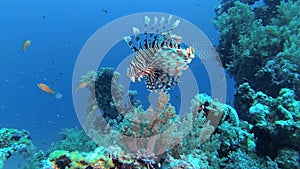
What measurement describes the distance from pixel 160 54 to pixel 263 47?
455 centimetres

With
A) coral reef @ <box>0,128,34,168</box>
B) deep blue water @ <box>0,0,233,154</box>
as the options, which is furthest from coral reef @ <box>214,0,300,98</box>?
deep blue water @ <box>0,0,233,154</box>

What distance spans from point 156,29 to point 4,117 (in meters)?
27.8

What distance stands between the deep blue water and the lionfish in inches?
1014

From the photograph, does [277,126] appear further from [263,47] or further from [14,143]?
[14,143]

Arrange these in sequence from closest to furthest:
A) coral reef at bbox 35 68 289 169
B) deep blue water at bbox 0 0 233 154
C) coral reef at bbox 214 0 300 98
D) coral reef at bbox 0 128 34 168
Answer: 1. coral reef at bbox 35 68 289 169
2. coral reef at bbox 0 128 34 168
3. coral reef at bbox 214 0 300 98
4. deep blue water at bbox 0 0 233 154

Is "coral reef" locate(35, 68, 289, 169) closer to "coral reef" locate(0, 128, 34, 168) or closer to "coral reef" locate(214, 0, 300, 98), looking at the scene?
"coral reef" locate(0, 128, 34, 168)

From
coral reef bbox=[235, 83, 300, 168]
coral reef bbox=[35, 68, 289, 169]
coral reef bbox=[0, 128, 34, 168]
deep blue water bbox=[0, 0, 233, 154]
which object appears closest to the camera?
coral reef bbox=[35, 68, 289, 169]

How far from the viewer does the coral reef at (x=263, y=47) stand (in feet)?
20.0

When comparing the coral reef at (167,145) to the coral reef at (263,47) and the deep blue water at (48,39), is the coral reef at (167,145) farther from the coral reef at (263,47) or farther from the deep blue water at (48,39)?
the deep blue water at (48,39)

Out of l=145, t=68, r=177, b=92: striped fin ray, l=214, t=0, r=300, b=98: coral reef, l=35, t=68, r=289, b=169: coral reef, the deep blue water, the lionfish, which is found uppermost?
the deep blue water

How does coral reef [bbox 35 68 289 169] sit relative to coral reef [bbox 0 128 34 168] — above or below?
below

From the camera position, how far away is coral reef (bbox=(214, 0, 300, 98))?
20.0 ft

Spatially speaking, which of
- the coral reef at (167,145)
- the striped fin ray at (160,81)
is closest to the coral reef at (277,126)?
the coral reef at (167,145)

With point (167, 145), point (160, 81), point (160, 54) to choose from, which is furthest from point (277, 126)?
point (160, 54)
